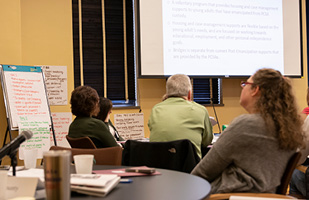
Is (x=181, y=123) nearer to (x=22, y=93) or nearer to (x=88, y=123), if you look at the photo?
(x=88, y=123)

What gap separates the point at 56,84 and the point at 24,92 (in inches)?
24.5

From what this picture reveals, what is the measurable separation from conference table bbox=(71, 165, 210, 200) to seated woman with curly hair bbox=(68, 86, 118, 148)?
1524 mm

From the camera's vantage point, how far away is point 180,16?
5.33m

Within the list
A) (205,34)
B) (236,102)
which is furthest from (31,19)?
(236,102)

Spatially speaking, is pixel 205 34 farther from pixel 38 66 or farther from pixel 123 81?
pixel 38 66

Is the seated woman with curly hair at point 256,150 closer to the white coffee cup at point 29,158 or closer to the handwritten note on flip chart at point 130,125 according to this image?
the white coffee cup at point 29,158

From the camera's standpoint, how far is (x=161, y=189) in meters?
1.33

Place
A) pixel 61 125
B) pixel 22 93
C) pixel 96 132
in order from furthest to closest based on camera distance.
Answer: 1. pixel 61 125
2. pixel 22 93
3. pixel 96 132

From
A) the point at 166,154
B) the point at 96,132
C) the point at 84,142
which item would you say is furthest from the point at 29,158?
the point at 96,132

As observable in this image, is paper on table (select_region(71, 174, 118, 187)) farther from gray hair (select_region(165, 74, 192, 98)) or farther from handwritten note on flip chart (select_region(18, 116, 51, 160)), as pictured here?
handwritten note on flip chart (select_region(18, 116, 51, 160))

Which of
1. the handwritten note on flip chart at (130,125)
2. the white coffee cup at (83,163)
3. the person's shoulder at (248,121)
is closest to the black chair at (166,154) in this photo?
the person's shoulder at (248,121)

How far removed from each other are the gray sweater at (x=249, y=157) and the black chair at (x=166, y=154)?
0.63m

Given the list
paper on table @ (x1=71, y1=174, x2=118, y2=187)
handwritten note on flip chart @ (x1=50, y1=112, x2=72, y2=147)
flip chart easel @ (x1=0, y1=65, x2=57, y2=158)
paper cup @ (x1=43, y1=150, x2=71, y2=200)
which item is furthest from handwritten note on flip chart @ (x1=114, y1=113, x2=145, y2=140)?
paper cup @ (x1=43, y1=150, x2=71, y2=200)

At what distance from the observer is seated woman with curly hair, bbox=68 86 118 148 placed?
308 cm
